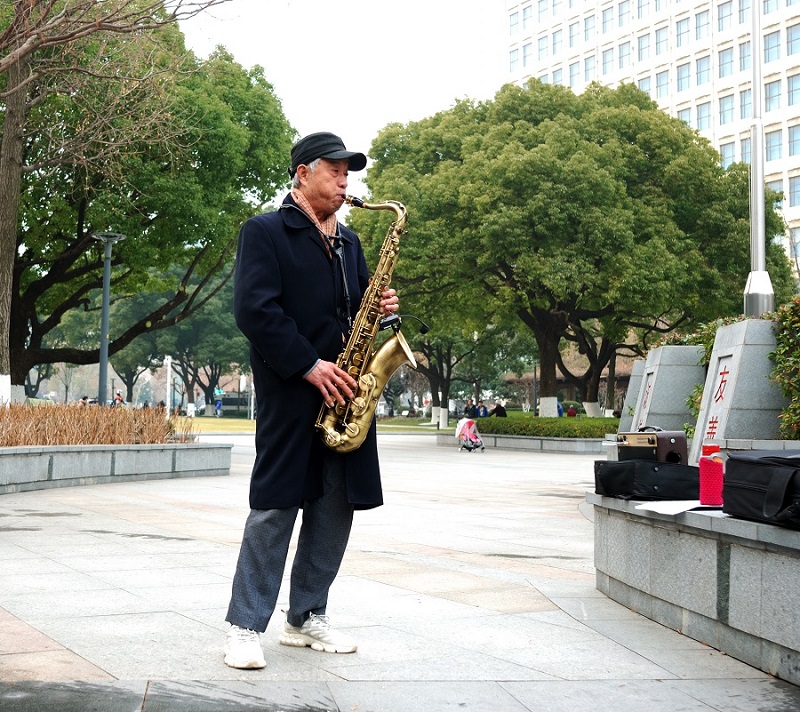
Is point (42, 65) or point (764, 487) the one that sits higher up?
point (42, 65)

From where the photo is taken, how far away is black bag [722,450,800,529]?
433cm

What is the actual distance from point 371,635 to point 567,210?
28616 millimetres

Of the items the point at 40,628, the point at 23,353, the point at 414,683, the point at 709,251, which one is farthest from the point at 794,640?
the point at 709,251

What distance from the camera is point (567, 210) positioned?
3291 cm

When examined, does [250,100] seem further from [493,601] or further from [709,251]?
[493,601]

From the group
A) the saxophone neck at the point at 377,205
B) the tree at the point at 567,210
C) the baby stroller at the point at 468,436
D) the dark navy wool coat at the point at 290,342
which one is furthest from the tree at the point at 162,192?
the dark navy wool coat at the point at 290,342

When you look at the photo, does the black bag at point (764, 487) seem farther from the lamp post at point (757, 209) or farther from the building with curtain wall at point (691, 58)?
the building with curtain wall at point (691, 58)

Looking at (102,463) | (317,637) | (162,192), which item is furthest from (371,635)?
(162,192)

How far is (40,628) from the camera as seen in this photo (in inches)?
207

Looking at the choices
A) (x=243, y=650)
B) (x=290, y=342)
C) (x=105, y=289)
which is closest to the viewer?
(x=243, y=650)

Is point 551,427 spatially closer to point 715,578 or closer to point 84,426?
point 84,426

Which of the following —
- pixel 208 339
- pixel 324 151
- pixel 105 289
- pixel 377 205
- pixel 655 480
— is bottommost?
pixel 655 480

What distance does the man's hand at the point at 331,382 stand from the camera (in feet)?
15.5

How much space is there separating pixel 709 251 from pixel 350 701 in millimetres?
33823
